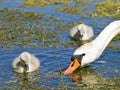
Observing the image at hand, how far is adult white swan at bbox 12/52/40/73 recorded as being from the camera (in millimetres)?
12374

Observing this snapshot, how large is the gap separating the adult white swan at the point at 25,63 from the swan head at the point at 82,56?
1.41 metres

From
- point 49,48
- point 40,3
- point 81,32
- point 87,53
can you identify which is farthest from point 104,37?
point 40,3

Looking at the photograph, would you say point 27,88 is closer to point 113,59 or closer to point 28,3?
point 113,59

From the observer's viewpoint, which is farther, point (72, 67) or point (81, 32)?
point (81, 32)

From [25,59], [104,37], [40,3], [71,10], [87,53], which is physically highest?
[40,3]

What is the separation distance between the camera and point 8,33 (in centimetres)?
1597

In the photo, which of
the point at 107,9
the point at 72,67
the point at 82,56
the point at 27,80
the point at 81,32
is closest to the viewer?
the point at 82,56

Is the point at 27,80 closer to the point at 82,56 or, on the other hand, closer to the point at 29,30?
the point at 82,56

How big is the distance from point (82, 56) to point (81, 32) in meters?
5.13

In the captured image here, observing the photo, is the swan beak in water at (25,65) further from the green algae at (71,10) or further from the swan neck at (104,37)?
the green algae at (71,10)

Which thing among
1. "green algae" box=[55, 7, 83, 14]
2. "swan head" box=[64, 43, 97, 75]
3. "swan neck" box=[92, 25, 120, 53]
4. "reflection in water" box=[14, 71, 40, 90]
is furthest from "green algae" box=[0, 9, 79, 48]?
"swan head" box=[64, 43, 97, 75]

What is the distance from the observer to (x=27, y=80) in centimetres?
1162

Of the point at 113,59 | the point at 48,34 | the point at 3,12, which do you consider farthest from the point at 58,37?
the point at 3,12

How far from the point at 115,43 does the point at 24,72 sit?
11.9 ft
